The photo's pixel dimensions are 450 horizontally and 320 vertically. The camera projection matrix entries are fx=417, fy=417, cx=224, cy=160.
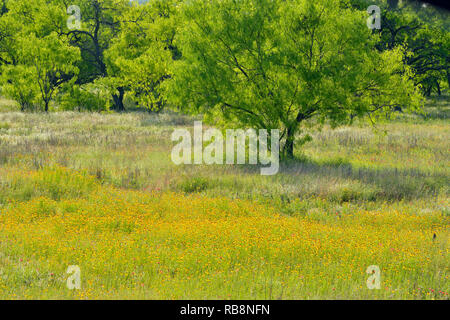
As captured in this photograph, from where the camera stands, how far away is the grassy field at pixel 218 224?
562 centimetres

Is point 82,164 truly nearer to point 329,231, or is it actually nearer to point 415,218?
point 329,231

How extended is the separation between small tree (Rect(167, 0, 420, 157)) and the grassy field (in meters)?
2.31

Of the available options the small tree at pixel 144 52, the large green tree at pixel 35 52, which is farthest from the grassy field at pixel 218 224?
the small tree at pixel 144 52

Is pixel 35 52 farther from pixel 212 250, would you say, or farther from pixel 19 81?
pixel 212 250

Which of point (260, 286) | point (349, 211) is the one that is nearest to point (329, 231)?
point (349, 211)

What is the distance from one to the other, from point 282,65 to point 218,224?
819 cm

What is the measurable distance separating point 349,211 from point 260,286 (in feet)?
18.4

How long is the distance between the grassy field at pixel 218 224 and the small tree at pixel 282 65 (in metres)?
2.31

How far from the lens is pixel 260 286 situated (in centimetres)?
534

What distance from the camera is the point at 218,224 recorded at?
8.60 metres

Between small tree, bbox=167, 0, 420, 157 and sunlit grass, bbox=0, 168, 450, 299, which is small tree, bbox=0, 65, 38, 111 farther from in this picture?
sunlit grass, bbox=0, 168, 450, 299

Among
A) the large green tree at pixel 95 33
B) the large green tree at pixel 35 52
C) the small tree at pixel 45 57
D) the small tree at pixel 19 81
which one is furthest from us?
the large green tree at pixel 95 33

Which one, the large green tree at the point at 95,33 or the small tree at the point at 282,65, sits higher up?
the large green tree at the point at 95,33

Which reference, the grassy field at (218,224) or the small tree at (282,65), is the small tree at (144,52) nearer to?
the grassy field at (218,224)
